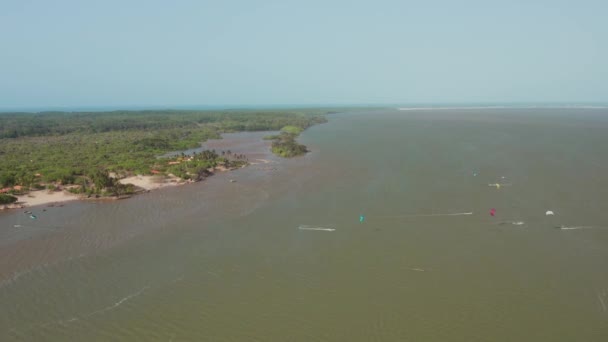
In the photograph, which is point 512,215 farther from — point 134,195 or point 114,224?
point 134,195

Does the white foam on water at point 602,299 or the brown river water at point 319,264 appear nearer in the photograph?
the brown river water at point 319,264

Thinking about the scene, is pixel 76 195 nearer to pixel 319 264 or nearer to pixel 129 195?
pixel 129 195

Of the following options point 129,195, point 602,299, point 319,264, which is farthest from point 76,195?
point 602,299

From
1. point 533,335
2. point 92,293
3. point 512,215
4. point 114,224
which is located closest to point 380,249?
point 533,335

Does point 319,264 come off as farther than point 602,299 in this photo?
Yes

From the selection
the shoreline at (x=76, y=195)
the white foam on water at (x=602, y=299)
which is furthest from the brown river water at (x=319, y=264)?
the shoreline at (x=76, y=195)

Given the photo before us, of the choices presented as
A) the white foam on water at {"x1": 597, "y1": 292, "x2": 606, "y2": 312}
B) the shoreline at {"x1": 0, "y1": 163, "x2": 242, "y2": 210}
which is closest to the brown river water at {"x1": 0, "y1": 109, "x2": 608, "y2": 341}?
the white foam on water at {"x1": 597, "y1": 292, "x2": 606, "y2": 312}

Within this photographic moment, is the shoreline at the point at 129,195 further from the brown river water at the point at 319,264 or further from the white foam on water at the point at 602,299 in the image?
the white foam on water at the point at 602,299

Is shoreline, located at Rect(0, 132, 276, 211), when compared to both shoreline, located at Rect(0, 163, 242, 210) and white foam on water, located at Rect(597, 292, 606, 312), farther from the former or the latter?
white foam on water, located at Rect(597, 292, 606, 312)
